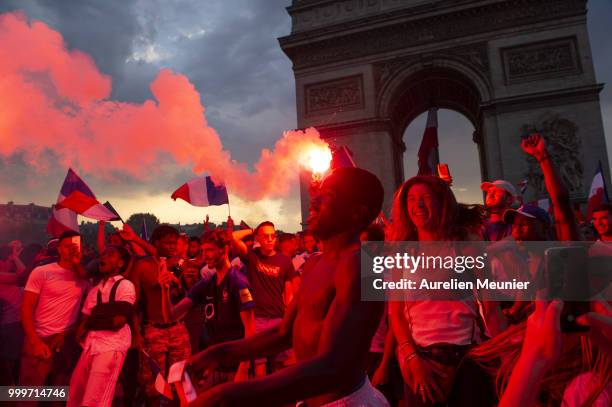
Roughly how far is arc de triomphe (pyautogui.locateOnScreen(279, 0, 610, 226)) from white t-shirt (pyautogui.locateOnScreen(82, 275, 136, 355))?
15.4m

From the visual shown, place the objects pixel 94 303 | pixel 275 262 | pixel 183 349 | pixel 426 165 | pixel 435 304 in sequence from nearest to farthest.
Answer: pixel 435 304 < pixel 94 303 < pixel 183 349 < pixel 275 262 < pixel 426 165

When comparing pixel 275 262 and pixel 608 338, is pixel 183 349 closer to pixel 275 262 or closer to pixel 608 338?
pixel 275 262

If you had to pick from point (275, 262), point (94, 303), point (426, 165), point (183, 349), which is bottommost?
point (183, 349)

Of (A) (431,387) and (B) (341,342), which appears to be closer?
(B) (341,342)

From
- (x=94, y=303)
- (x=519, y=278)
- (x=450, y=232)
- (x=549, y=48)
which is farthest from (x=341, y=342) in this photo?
(x=549, y=48)

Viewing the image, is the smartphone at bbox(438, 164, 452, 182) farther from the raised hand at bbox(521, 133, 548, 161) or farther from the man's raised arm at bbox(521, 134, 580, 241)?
the man's raised arm at bbox(521, 134, 580, 241)

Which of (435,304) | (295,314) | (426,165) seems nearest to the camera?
(295,314)

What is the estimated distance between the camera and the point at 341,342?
1343 millimetres

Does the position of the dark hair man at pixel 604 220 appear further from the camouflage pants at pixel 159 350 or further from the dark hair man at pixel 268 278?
the camouflage pants at pixel 159 350

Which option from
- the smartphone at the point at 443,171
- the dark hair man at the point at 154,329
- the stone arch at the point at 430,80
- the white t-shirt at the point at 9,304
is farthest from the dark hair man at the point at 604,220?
the stone arch at the point at 430,80

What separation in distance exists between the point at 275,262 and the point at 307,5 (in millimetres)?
19234

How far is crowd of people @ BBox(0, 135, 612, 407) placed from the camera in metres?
1.33

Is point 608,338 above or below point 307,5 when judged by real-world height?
below

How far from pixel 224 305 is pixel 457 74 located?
60.2ft
